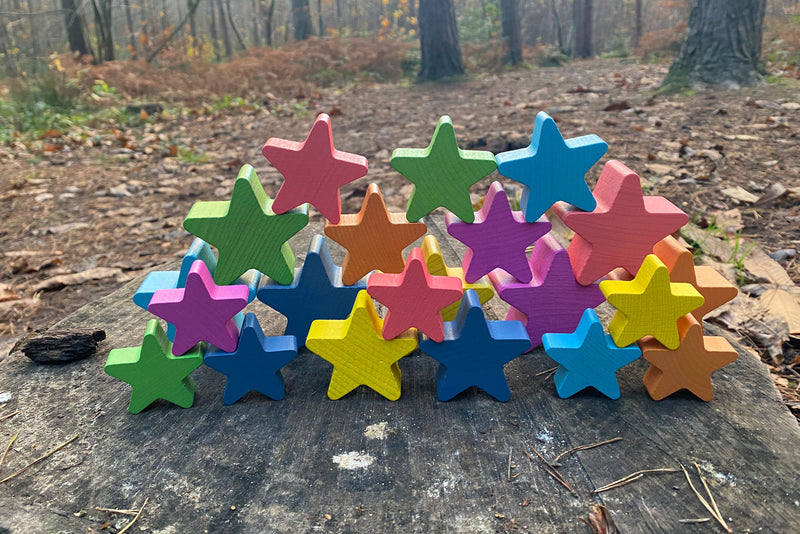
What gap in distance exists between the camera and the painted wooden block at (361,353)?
1693 millimetres

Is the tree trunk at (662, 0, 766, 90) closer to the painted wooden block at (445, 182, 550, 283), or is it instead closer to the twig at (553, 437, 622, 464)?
the painted wooden block at (445, 182, 550, 283)

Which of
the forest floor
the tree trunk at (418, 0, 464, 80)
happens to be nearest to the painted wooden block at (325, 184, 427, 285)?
the forest floor

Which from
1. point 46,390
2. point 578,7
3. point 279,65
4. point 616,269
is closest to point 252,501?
point 46,390

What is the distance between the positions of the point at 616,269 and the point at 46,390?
1.99 meters

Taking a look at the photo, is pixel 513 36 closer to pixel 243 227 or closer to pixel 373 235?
pixel 373 235

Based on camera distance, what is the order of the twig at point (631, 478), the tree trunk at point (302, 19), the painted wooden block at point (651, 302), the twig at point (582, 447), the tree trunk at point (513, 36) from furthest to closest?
the tree trunk at point (302, 19) → the tree trunk at point (513, 36) → the painted wooden block at point (651, 302) → the twig at point (582, 447) → the twig at point (631, 478)

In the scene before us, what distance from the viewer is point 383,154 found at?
208 inches

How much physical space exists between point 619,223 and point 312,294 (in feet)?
3.55

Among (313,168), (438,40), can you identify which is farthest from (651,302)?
(438,40)

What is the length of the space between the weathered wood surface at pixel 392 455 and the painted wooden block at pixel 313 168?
60 cm

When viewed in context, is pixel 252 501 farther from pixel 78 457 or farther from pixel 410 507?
pixel 78 457

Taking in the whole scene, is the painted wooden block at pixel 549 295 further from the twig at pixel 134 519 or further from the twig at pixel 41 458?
the twig at pixel 41 458

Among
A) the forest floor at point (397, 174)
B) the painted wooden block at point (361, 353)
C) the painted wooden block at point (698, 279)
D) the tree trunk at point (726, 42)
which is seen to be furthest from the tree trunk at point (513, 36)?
the painted wooden block at point (361, 353)

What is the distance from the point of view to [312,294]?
6.41 ft
